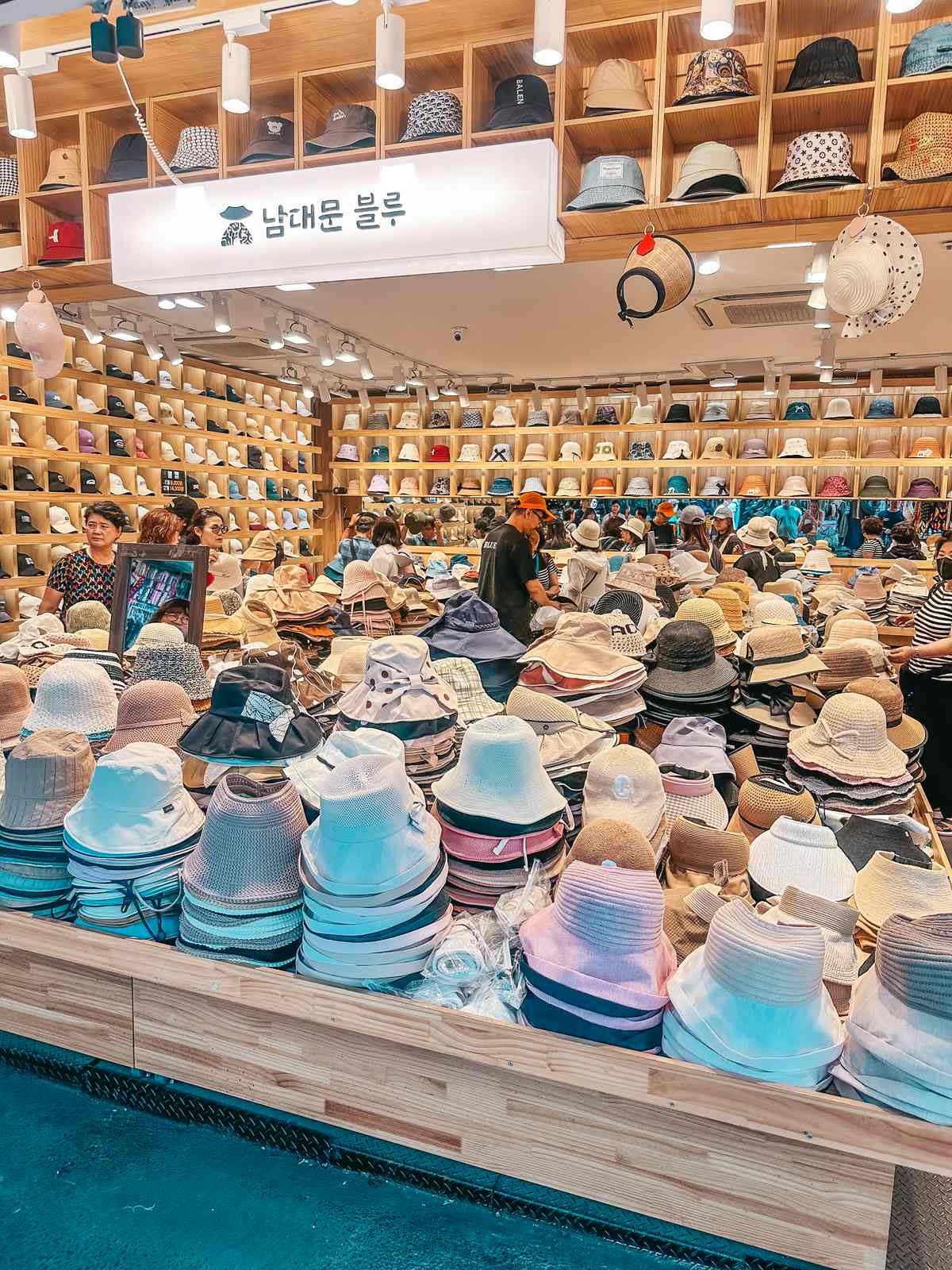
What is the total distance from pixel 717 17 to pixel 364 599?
2805mm

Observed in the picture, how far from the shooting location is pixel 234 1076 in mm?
1871

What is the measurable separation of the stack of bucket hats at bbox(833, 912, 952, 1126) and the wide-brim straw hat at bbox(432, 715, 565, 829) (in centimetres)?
69

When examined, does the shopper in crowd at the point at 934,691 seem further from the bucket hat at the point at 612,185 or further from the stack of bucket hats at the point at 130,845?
the stack of bucket hats at the point at 130,845

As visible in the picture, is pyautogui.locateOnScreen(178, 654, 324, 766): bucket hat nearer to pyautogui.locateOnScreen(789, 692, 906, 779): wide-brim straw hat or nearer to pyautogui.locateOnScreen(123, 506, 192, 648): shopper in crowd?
pyautogui.locateOnScreen(123, 506, 192, 648): shopper in crowd

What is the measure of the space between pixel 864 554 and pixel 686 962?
974 centimetres

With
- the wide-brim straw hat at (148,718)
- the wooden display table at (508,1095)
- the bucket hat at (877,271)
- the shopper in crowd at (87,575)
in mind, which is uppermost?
the bucket hat at (877,271)

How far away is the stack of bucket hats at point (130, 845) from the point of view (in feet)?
5.90

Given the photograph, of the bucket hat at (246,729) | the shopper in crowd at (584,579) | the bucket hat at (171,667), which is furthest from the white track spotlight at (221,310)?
the bucket hat at (246,729)

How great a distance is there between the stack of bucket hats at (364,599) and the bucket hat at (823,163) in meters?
2.57

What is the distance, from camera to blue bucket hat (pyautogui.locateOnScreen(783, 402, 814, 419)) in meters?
10.3

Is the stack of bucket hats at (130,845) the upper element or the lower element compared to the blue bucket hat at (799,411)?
lower

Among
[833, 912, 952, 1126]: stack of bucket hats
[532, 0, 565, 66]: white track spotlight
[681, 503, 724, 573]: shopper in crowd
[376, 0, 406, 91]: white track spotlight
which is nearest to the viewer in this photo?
[833, 912, 952, 1126]: stack of bucket hats

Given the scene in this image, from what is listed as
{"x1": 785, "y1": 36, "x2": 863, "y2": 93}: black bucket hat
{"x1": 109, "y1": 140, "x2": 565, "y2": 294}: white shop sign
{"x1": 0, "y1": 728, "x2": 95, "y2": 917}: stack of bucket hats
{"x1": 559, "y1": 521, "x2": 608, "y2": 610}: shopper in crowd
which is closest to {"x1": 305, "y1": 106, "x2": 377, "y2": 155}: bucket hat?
{"x1": 109, "y1": 140, "x2": 565, "y2": 294}: white shop sign

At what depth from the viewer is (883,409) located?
10125 mm
